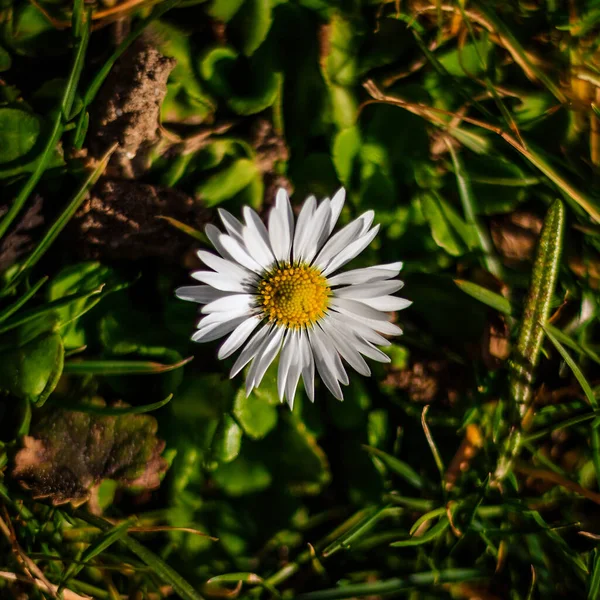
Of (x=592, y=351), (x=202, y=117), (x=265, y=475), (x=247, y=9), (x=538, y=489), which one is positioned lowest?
(x=265, y=475)

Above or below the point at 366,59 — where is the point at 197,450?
below

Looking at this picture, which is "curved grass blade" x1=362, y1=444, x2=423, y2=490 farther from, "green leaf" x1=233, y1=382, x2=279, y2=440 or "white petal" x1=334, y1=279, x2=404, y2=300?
"white petal" x1=334, y1=279, x2=404, y2=300

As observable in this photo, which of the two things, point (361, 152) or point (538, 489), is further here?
point (538, 489)

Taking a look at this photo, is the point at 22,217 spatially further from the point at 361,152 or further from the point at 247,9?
the point at 361,152

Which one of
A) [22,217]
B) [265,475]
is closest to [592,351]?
[265,475]

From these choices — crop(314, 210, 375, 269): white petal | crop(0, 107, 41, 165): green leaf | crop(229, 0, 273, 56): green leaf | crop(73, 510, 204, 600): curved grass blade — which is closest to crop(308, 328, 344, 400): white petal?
crop(314, 210, 375, 269): white petal

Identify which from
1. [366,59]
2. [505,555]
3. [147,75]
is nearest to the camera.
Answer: [147,75]

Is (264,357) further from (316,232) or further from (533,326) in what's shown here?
(533,326)

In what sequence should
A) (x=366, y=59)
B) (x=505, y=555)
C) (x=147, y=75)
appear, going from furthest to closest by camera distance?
(x=505, y=555) < (x=366, y=59) < (x=147, y=75)
